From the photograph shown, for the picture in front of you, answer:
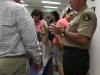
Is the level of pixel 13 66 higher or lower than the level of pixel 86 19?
lower

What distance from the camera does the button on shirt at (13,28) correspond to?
3.79 ft

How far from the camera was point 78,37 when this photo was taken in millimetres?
1391

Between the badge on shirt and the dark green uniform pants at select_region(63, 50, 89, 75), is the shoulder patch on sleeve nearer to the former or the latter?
the badge on shirt

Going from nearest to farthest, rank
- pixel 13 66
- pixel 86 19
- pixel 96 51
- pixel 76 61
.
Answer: pixel 13 66, pixel 86 19, pixel 76 61, pixel 96 51

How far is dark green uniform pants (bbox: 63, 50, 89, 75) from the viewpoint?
4.86ft

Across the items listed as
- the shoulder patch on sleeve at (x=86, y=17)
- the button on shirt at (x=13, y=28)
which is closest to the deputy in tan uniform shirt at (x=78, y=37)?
the shoulder patch on sleeve at (x=86, y=17)

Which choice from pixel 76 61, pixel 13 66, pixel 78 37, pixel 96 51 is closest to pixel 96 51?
pixel 96 51

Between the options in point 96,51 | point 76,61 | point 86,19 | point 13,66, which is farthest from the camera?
point 96,51

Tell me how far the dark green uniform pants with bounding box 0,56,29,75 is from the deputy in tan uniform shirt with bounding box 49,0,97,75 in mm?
491

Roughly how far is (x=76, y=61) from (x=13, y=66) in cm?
68

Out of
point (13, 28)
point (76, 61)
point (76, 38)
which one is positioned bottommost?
point (76, 61)

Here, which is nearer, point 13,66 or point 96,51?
point 13,66

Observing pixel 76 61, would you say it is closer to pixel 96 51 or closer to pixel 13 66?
pixel 13 66

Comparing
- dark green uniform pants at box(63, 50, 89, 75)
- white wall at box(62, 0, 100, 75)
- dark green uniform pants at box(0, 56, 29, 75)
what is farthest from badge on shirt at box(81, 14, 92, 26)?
white wall at box(62, 0, 100, 75)
